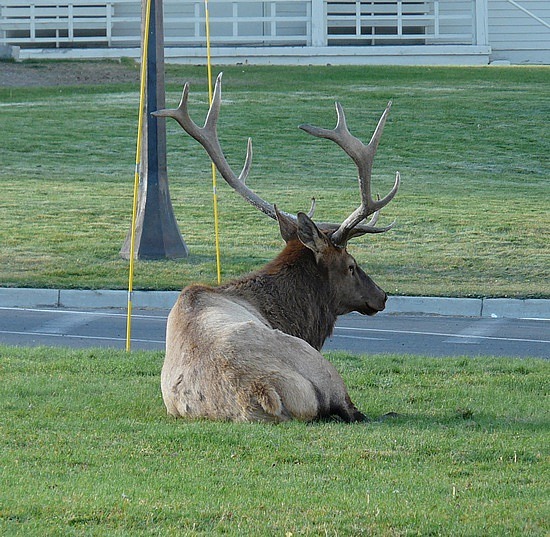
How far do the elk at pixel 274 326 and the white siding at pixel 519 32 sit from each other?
3072 cm

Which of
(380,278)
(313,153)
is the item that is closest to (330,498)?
(380,278)

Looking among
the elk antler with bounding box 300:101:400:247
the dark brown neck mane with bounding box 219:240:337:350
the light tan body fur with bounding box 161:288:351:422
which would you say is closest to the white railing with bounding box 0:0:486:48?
the elk antler with bounding box 300:101:400:247

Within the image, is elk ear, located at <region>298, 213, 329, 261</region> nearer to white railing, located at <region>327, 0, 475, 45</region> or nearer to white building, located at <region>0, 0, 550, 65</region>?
white building, located at <region>0, 0, 550, 65</region>

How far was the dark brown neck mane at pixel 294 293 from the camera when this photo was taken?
321 inches

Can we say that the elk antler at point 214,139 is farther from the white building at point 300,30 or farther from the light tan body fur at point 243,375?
the white building at point 300,30

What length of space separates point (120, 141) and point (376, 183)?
22.2 feet

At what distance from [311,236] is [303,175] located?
14.3 m

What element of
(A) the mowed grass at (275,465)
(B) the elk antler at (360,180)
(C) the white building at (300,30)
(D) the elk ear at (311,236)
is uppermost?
(C) the white building at (300,30)

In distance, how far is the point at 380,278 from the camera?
14.8 m

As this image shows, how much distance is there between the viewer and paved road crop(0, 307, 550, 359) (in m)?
11.1

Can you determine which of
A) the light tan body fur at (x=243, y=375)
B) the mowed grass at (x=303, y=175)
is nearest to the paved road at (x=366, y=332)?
the mowed grass at (x=303, y=175)

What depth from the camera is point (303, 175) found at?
22406mm

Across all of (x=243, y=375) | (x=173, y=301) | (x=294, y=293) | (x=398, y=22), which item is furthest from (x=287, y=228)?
(x=398, y=22)

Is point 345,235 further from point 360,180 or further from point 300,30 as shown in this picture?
point 300,30
